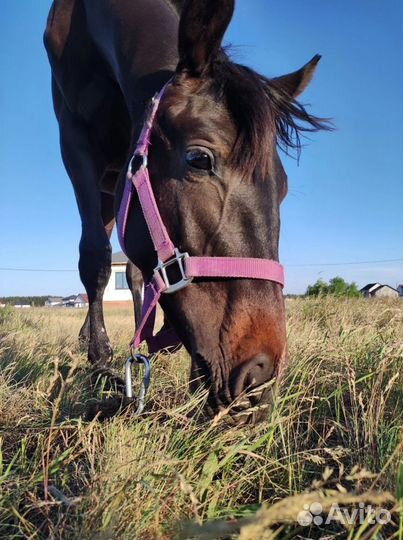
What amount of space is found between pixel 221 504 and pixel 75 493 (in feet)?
1.23

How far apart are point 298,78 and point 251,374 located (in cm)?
182

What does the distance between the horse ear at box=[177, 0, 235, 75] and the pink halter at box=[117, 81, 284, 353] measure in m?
0.19

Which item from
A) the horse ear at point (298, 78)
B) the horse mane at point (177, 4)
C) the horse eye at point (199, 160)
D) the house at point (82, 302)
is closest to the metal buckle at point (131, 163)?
the horse eye at point (199, 160)

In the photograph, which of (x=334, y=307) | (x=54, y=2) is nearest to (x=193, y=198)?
(x=54, y=2)

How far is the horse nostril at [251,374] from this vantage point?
4.96 feet

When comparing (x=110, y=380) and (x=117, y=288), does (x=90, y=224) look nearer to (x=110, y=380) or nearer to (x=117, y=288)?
→ (x=110, y=380)

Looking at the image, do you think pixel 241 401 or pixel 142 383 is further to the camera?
pixel 142 383

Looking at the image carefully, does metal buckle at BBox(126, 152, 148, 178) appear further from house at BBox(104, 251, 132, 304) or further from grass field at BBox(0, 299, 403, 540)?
house at BBox(104, 251, 132, 304)

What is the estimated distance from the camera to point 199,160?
6.21ft

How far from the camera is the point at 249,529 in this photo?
60cm

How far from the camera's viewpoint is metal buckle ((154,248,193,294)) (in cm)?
177

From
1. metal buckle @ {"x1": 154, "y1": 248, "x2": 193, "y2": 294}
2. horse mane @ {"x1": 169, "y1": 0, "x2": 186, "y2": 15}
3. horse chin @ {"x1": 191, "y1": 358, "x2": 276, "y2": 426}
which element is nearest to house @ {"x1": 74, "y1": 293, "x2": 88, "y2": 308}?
horse mane @ {"x1": 169, "y1": 0, "x2": 186, "y2": 15}

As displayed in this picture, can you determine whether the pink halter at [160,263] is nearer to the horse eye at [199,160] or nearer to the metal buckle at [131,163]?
the metal buckle at [131,163]

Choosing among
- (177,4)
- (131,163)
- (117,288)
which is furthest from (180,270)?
(117,288)
